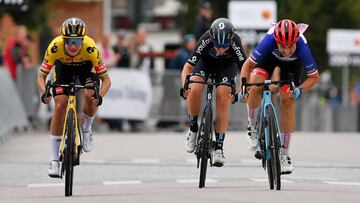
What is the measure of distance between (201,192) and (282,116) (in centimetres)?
166

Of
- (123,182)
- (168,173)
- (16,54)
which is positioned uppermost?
(16,54)

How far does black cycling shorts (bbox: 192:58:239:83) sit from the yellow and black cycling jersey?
1.25 m

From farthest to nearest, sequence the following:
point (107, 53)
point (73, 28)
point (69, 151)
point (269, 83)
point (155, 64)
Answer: point (155, 64)
point (107, 53)
point (269, 83)
point (73, 28)
point (69, 151)

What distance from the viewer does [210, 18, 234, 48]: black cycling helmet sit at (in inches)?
563

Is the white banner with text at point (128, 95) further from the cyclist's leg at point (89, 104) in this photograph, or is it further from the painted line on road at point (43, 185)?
the cyclist's leg at point (89, 104)

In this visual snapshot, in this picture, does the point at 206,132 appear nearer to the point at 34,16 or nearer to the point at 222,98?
the point at 222,98

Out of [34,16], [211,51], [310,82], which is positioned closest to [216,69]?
[211,51]

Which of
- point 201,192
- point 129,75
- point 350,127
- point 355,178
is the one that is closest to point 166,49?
point 350,127

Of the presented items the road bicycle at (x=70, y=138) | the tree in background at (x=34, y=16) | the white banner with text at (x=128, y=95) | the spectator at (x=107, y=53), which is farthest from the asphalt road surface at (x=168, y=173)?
the tree in background at (x=34, y=16)

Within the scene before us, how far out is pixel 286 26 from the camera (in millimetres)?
13938

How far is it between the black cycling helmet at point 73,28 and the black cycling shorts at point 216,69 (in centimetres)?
174

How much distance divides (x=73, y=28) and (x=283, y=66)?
245 centimetres

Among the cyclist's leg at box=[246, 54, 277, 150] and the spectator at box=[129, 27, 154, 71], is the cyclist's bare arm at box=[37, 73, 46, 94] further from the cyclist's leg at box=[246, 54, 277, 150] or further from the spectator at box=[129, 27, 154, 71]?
the spectator at box=[129, 27, 154, 71]

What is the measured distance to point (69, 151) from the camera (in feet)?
44.0
